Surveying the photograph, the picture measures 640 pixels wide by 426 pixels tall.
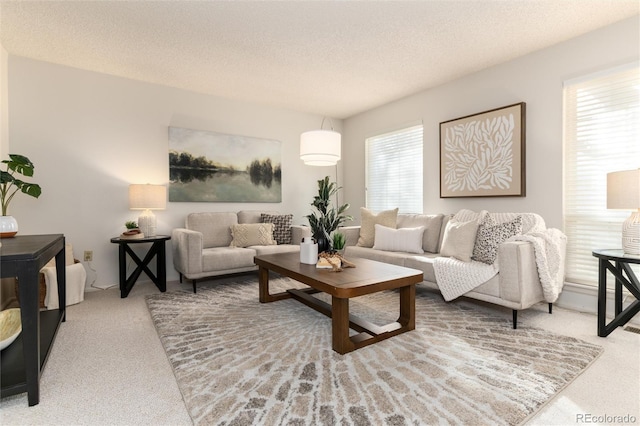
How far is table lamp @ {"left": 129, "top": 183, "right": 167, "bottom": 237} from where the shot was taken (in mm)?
3570

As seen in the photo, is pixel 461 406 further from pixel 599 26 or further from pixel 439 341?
pixel 599 26

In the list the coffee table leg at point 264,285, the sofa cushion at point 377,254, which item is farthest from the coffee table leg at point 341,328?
the coffee table leg at point 264,285

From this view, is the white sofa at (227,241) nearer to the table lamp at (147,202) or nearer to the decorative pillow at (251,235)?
the decorative pillow at (251,235)

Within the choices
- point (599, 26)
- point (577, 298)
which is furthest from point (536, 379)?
point (599, 26)

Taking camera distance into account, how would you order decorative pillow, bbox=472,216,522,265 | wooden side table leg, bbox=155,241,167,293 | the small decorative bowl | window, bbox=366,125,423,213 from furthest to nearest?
window, bbox=366,125,423,213, wooden side table leg, bbox=155,241,167,293, decorative pillow, bbox=472,216,522,265, the small decorative bowl

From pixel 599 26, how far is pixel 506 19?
0.91 meters

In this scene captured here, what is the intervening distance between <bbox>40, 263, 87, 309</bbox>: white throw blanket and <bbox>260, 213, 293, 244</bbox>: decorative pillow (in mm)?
2138

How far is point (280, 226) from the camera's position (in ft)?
14.5

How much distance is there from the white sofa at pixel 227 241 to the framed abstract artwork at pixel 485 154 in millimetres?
2049

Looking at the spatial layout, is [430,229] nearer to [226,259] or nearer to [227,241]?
[226,259]

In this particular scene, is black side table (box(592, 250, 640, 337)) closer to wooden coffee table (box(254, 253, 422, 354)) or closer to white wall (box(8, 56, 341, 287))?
wooden coffee table (box(254, 253, 422, 354))

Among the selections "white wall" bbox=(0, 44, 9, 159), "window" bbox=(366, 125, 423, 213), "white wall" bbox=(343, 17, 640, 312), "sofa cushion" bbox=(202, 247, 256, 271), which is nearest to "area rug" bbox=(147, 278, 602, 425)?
"sofa cushion" bbox=(202, 247, 256, 271)

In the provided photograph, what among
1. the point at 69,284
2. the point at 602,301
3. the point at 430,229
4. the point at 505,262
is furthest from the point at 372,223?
the point at 69,284

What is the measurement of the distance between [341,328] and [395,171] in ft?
10.7
